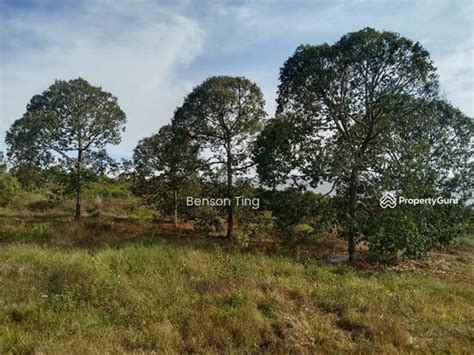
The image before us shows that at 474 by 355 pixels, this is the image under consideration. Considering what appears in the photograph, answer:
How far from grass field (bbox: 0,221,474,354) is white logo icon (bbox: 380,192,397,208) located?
5.90 ft

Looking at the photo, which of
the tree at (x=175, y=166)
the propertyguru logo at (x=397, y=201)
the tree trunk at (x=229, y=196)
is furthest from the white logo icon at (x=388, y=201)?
the tree at (x=175, y=166)

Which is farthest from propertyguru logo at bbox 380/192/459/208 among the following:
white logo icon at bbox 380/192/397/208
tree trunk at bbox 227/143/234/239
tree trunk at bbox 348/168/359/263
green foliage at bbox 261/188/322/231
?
tree trunk at bbox 227/143/234/239

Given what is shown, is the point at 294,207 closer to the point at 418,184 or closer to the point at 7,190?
the point at 418,184

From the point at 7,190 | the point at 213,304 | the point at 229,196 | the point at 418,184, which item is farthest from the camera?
the point at 7,190

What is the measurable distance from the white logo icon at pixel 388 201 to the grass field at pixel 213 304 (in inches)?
70.8

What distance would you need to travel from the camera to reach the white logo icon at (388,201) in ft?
33.0

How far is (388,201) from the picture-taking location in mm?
10094

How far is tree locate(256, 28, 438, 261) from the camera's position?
393 inches

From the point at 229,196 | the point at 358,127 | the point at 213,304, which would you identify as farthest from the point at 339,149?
the point at 213,304

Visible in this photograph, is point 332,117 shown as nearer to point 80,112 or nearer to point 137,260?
point 137,260

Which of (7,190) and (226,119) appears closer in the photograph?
(226,119)

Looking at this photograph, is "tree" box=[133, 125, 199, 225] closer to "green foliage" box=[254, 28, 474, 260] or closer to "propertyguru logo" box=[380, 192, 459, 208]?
"green foliage" box=[254, 28, 474, 260]

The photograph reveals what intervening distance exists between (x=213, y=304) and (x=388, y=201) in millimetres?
6147

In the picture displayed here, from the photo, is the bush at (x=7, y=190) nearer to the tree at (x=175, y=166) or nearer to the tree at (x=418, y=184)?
the tree at (x=175, y=166)
